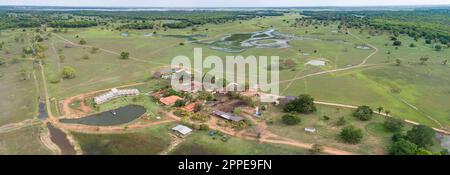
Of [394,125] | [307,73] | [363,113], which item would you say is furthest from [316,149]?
Result: [307,73]

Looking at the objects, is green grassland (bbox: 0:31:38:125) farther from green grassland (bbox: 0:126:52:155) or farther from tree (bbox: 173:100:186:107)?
tree (bbox: 173:100:186:107)

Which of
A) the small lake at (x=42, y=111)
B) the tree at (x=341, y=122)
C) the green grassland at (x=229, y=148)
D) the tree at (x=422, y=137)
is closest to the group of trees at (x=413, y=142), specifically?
the tree at (x=422, y=137)

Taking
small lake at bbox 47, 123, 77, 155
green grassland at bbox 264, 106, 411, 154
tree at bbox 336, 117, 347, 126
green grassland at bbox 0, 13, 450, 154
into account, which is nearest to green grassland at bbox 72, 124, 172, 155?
green grassland at bbox 0, 13, 450, 154

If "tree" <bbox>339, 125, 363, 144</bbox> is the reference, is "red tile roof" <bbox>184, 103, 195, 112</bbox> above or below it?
above

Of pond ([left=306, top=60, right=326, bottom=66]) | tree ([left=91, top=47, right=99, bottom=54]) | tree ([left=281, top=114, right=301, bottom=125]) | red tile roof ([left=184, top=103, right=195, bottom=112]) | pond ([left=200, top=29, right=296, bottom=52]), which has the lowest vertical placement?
tree ([left=281, top=114, right=301, bottom=125])

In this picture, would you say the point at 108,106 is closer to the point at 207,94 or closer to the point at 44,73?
the point at 207,94
